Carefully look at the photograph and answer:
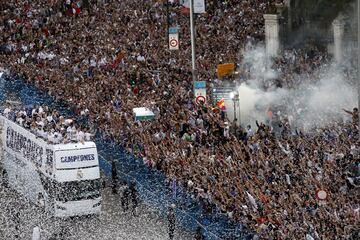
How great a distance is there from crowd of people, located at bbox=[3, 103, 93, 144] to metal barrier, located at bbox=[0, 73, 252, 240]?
3.75ft

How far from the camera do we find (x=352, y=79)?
5794 cm

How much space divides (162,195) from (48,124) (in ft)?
19.1

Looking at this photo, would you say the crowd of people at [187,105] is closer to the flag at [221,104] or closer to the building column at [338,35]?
the flag at [221,104]

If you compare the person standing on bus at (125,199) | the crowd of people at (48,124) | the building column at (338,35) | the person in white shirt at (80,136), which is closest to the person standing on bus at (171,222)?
the person standing on bus at (125,199)

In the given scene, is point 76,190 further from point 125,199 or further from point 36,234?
point 36,234

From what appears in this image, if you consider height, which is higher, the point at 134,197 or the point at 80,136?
the point at 80,136

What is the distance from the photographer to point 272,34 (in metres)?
64.6

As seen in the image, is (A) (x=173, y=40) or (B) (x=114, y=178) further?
(A) (x=173, y=40)

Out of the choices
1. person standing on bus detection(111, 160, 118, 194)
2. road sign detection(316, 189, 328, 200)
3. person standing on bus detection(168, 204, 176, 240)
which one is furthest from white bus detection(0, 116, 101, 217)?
road sign detection(316, 189, 328, 200)

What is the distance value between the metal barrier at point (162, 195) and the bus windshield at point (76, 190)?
6.29 feet

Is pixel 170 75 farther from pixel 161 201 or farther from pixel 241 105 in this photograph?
pixel 161 201

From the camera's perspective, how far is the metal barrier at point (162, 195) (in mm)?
40125

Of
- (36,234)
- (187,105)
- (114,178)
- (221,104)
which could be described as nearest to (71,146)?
(114,178)

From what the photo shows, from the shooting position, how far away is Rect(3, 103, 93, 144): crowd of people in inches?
1766
